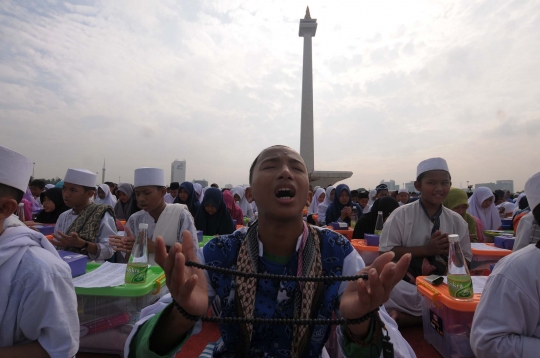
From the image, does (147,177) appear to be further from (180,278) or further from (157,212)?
(180,278)

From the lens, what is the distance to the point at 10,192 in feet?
4.81

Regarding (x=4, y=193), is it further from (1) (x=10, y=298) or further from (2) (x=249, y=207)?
(2) (x=249, y=207)

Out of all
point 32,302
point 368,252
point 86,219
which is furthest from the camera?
point 368,252

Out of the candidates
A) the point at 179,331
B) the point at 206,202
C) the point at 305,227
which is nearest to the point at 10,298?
the point at 179,331

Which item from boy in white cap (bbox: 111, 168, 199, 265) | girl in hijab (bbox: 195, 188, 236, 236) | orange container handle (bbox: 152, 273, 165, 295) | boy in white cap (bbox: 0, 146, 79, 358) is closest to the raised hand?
boy in white cap (bbox: 0, 146, 79, 358)

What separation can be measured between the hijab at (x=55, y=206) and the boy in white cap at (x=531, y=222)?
18.6 feet

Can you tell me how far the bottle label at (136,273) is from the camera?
2.13m

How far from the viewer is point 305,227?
1.49 metres

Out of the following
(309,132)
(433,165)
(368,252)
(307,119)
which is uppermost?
(307,119)

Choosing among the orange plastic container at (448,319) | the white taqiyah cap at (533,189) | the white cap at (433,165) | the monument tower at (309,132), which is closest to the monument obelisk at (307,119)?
the monument tower at (309,132)

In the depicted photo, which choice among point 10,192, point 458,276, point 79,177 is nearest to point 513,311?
point 458,276

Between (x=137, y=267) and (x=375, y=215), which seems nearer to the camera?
(x=137, y=267)

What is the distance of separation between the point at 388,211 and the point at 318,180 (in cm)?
3219

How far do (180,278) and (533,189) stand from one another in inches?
67.2
